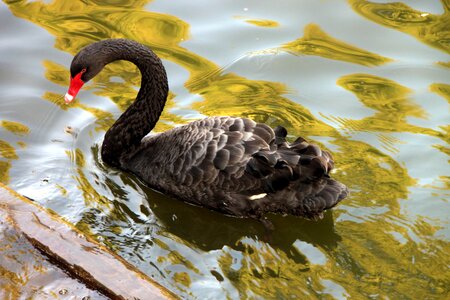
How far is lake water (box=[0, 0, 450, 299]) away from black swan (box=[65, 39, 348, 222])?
132 mm

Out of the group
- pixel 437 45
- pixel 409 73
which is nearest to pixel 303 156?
pixel 409 73

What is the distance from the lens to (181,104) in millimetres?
5637

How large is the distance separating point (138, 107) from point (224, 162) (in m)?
0.98

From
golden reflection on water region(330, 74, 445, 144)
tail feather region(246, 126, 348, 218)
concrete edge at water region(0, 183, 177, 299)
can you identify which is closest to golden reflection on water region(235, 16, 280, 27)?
golden reflection on water region(330, 74, 445, 144)

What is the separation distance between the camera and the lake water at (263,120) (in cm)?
405

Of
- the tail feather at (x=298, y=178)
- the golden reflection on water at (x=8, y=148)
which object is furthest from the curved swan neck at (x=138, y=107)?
the tail feather at (x=298, y=178)

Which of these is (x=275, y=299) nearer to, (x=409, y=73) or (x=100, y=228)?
(x=100, y=228)

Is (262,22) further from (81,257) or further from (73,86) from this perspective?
(81,257)

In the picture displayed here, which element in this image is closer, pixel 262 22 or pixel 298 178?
pixel 298 178

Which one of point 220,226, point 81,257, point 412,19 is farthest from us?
point 412,19

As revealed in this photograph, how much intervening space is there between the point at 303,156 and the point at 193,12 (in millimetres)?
2881

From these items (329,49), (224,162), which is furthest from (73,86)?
(329,49)

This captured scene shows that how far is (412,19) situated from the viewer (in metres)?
6.54

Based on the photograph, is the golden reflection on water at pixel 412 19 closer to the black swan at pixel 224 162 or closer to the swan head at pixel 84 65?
the black swan at pixel 224 162
